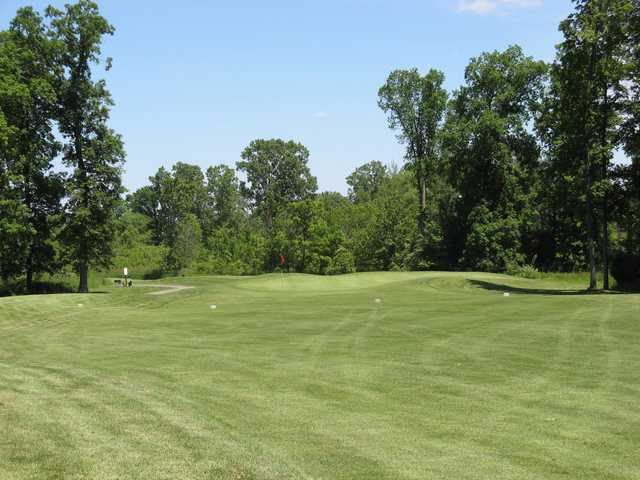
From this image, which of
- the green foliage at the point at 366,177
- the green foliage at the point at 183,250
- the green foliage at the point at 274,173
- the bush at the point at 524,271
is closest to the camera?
the bush at the point at 524,271

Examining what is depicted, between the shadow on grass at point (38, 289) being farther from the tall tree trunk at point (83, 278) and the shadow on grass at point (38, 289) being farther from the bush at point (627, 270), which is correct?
the bush at point (627, 270)

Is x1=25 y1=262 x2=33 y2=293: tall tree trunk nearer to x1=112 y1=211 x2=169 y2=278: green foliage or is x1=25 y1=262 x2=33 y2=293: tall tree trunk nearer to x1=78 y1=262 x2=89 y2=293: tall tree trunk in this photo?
x1=78 y1=262 x2=89 y2=293: tall tree trunk

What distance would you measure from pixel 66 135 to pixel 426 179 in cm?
4385

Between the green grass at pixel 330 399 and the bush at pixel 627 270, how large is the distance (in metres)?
19.3

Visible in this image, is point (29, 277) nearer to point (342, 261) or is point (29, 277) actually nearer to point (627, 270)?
point (342, 261)

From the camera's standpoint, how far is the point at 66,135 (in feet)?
151

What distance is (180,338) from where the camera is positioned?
1742 cm

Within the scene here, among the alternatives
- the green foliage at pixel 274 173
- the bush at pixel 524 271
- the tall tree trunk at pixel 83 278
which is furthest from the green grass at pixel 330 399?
the green foliage at pixel 274 173

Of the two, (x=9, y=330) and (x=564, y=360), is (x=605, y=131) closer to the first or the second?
(x=564, y=360)

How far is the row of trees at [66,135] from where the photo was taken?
44406mm

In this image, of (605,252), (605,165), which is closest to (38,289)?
(605,252)

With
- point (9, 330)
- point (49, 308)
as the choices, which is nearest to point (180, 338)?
point (9, 330)

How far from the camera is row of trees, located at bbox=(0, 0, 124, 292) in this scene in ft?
146

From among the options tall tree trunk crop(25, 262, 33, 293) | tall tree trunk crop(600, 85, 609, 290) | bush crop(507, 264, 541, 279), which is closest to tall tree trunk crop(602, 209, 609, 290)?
tall tree trunk crop(600, 85, 609, 290)
